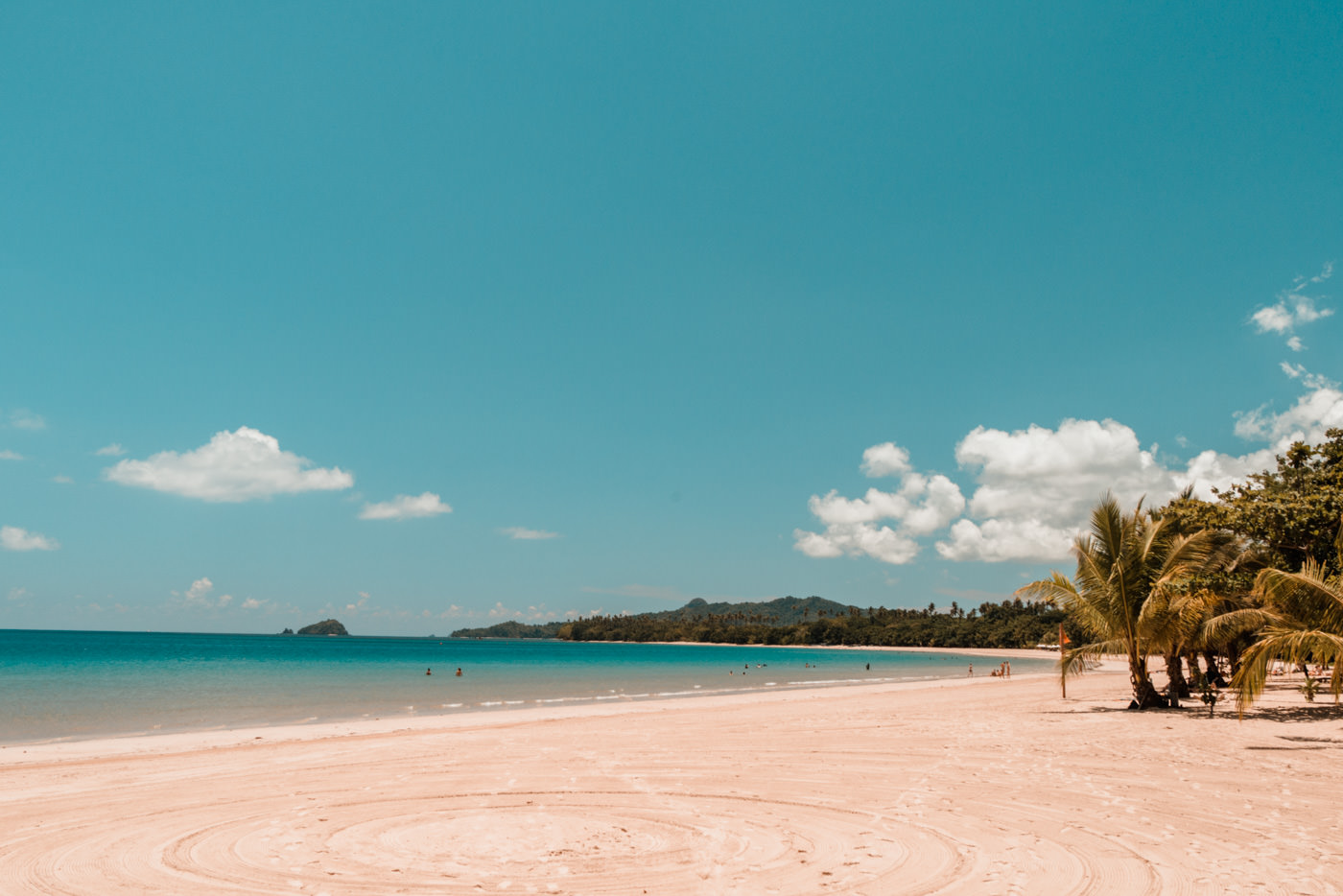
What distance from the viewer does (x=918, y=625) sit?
15888cm

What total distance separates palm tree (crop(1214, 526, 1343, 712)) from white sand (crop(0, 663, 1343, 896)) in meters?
1.15

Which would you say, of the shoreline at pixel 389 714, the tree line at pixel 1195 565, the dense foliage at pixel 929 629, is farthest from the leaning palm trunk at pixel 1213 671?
the dense foliage at pixel 929 629

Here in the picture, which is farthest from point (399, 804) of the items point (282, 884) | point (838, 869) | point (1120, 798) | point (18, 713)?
point (18, 713)

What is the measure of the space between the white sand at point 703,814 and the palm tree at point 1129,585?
2912mm

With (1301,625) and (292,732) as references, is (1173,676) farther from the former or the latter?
(292,732)

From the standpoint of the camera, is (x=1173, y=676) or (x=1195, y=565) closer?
(x=1195, y=565)

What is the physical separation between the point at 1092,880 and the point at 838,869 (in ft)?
6.04

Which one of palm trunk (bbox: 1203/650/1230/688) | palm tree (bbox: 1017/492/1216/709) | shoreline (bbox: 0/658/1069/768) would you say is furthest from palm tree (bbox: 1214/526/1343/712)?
shoreline (bbox: 0/658/1069/768)

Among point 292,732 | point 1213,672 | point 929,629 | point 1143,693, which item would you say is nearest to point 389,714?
point 292,732

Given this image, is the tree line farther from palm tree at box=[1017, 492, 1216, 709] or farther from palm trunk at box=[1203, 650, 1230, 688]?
palm trunk at box=[1203, 650, 1230, 688]

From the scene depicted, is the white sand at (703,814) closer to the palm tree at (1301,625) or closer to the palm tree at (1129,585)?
the palm tree at (1301,625)

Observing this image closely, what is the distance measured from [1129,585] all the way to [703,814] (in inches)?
569

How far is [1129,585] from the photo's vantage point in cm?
1805

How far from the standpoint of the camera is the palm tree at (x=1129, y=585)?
1748 cm
